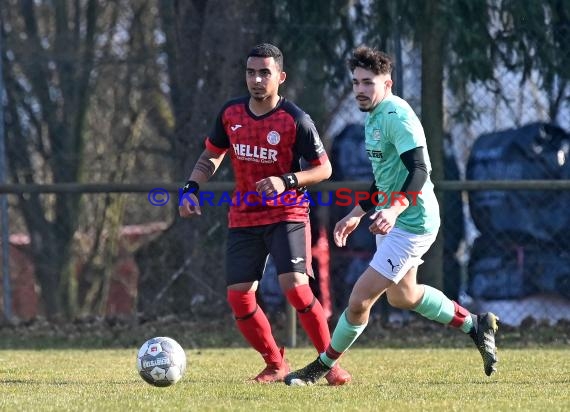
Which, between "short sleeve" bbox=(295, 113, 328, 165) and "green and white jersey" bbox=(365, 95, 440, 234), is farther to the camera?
"short sleeve" bbox=(295, 113, 328, 165)

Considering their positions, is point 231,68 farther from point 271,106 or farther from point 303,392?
point 303,392

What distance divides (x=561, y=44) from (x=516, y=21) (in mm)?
464

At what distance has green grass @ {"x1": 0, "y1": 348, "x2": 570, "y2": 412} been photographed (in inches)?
228

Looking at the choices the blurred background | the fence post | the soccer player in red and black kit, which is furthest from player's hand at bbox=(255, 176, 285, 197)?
the fence post

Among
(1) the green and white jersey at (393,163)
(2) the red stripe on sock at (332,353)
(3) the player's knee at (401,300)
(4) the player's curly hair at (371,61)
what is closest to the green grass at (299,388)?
(2) the red stripe on sock at (332,353)

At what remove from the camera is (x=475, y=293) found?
11.3 m

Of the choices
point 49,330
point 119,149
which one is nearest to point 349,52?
point 119,149

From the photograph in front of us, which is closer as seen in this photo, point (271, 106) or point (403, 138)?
point (403, 138)

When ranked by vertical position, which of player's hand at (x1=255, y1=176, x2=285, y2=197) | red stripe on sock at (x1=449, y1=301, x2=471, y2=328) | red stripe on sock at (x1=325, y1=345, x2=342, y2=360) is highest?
player's hand at (x1=255, y1=176, x2=285, y2=197)

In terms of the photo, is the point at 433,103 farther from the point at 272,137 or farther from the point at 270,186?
the point at 270,186

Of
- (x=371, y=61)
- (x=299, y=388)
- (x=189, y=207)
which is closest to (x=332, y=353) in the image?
(x=299, y=388)

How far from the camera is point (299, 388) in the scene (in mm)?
6645

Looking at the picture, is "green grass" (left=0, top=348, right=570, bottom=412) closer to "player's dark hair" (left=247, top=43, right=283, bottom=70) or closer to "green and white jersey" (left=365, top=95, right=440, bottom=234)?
"green and white jersey" (left=365, top=95, right=440, bottom=234)

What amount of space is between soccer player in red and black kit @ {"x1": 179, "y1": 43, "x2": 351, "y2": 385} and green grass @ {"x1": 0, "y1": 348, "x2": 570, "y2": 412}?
38 centimetres
